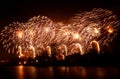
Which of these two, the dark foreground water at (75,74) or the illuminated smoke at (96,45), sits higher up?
the illuminated smoke at (96,45)

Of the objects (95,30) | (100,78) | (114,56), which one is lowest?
(100,78)

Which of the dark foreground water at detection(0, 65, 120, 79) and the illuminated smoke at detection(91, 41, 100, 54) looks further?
the illuminated smoke at detection(91, 41, 100, 54)

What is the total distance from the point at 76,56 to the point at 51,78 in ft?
128

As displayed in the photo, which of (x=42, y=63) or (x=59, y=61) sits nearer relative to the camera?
(x=59, y=61)

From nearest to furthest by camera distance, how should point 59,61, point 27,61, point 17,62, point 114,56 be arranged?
point 114,56, point 59,61, point 27,61, point 17,62

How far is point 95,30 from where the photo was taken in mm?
65750

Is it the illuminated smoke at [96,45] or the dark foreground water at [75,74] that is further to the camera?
the illuminated smoke at [96,45]

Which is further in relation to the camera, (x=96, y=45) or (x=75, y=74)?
(x=96, y=45)

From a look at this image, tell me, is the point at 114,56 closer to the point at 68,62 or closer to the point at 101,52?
the point at 101,52

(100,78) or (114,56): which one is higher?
(114,56)

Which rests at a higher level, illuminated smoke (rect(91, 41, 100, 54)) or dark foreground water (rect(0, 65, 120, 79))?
illuminated smoke (rect(91, 41, 100, 54))

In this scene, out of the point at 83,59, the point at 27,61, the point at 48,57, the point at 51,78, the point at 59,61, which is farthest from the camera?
the point at 27,61

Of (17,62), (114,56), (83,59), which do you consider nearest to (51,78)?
(114,56)

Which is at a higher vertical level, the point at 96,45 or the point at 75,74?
the point at 96,45
